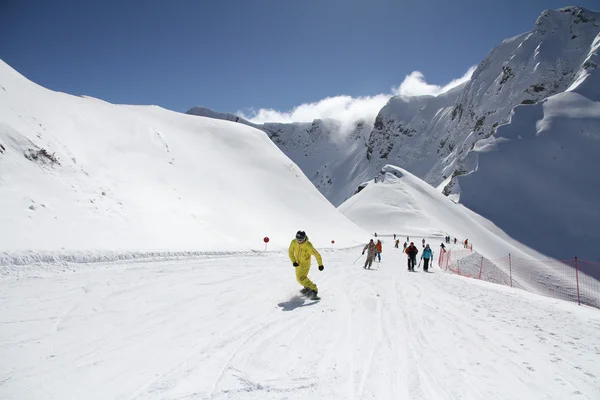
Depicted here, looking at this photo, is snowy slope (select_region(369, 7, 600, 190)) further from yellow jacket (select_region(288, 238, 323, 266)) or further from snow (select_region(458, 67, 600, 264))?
yellow jacket (select_region(288, 238, 323, 266))

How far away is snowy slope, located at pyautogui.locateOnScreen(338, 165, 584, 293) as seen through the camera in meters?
66.6

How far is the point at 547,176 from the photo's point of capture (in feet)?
297

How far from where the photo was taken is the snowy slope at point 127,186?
40.8 feet

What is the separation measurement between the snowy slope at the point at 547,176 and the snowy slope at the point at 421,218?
207 inches

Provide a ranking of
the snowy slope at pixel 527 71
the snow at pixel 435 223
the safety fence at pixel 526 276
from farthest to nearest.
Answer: the snowy slope at pixel 527 71
the snow at pixel 435 223
the safety fence at pixel 526 276

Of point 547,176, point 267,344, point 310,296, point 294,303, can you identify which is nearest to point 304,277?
point 310,296

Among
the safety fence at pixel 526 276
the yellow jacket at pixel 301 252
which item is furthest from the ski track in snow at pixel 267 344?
the safety fence at pixel 526 276

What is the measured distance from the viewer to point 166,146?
29203 mm

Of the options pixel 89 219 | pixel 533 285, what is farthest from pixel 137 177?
pixel 533 285

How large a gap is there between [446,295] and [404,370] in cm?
734

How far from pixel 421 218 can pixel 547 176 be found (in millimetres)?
44977

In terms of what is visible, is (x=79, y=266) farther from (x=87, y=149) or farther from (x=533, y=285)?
(x=533, y=285)

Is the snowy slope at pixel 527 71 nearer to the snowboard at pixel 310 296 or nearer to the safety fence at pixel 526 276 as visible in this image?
the safety fence at pixel 526 276

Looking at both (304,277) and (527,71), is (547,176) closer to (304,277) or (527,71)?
(527,71)
